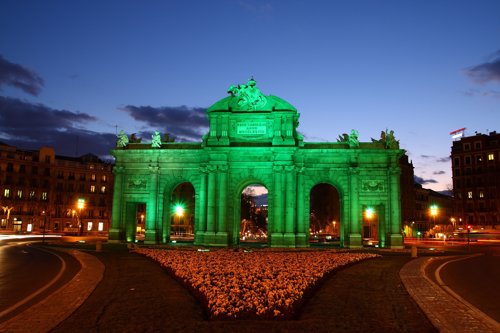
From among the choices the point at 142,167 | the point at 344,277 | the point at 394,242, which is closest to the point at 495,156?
the point at 394,242

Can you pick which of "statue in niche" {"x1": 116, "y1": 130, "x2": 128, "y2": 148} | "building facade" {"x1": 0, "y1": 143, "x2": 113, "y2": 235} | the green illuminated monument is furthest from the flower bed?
"building facade" {"x1": 0, "y1": 143, "x2": 113, "y2": 235}

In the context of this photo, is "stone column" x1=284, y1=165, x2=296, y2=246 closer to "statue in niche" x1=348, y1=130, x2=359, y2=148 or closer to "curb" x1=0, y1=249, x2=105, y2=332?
"statue in niche" x1=348, y1=130, x2=359, y2=148

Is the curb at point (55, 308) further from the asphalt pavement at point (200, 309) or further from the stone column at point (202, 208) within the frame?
the stone column at point (202, 208)

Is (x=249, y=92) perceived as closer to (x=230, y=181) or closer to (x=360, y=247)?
(x=230, y=181)

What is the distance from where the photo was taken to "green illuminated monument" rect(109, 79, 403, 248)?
4712 cm

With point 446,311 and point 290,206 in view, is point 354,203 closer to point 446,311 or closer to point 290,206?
point 290,206

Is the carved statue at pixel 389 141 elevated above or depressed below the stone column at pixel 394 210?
above

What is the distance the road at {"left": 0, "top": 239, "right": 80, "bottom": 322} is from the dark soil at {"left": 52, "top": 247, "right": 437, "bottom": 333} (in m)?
1.83

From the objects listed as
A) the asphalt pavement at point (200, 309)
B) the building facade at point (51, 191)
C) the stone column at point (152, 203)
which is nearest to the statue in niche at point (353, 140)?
the stone column at point (152, 203)

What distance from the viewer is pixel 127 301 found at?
14.1 metres

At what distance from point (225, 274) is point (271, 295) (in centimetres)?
625

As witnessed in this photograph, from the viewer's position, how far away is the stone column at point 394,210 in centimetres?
4666

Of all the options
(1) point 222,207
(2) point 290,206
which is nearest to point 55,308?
(1) point 222,207

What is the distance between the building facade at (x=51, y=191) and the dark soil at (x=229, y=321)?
75.4 metres
